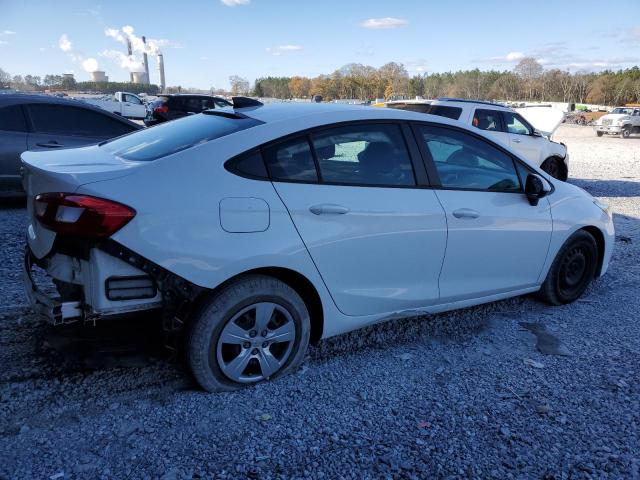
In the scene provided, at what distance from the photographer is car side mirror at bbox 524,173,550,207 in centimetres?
386

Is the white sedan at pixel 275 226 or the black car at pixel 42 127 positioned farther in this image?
the black car at pixel 42 127

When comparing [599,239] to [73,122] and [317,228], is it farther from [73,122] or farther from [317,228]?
[73,122]

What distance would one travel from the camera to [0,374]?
3.00m

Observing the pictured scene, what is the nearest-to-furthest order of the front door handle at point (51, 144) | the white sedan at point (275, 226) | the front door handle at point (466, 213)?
the white sedan at point (275, 226)
the front door handle at point (466, 213)
the front door handle at point (51, 144)

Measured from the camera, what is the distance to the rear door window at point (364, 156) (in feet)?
10.2

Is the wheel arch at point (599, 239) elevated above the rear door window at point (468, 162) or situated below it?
below

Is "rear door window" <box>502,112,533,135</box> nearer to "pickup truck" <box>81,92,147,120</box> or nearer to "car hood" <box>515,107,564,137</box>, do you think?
"car hood" <box>515,107,564,137</box>

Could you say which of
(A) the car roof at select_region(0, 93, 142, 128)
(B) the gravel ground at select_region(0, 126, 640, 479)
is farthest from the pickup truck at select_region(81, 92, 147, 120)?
(B) the gravel ground at select_region(0, 126, 640, 479)

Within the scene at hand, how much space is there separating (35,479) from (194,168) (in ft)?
5.26

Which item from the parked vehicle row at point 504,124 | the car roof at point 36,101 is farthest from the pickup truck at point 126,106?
the car roof at point 36,101

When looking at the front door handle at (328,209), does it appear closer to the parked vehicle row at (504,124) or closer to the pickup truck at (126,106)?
the parked vehicle row at (504,124)

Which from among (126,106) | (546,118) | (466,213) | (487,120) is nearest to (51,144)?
(466,213)

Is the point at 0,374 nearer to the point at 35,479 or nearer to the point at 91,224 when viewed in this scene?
the point at 35,479

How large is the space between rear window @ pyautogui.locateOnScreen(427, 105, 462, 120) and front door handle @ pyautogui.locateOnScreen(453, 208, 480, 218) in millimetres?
6135
